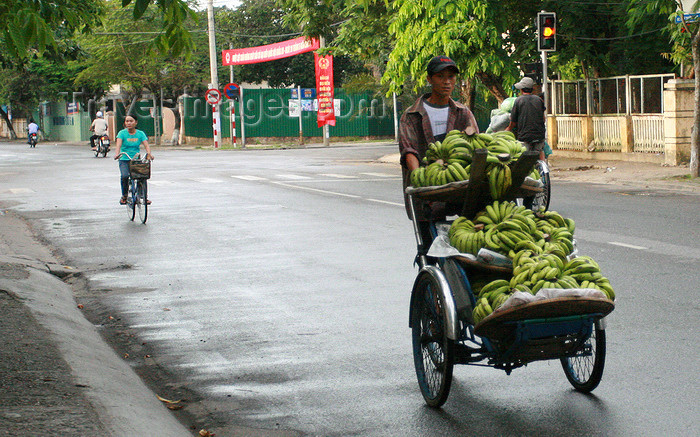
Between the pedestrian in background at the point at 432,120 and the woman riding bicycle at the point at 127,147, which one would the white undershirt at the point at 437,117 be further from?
the woman riding bicycle at the point at 127,147

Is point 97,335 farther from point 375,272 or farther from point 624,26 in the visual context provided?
point 624,26

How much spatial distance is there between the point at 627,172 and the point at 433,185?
1790 centimetres

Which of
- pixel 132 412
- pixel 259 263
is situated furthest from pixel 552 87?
pixel 132 412

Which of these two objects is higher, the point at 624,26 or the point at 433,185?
the point at 624,26

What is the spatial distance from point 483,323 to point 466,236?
0.56 m

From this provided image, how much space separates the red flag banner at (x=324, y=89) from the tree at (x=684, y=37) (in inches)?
876

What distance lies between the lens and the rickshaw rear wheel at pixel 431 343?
5.12 m

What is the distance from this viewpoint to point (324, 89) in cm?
4678

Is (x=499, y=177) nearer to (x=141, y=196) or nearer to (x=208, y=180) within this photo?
(x=141, y=196)

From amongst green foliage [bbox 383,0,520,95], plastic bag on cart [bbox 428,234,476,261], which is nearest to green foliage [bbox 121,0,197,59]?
plastic bag on cart [bbox 428,234,476,261]

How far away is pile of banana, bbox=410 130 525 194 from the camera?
5.30 m

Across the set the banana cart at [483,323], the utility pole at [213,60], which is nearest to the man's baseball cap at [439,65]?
the banana cart at [483,323]

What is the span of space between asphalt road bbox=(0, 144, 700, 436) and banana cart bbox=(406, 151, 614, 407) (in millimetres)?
212

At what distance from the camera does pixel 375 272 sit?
385 inches
